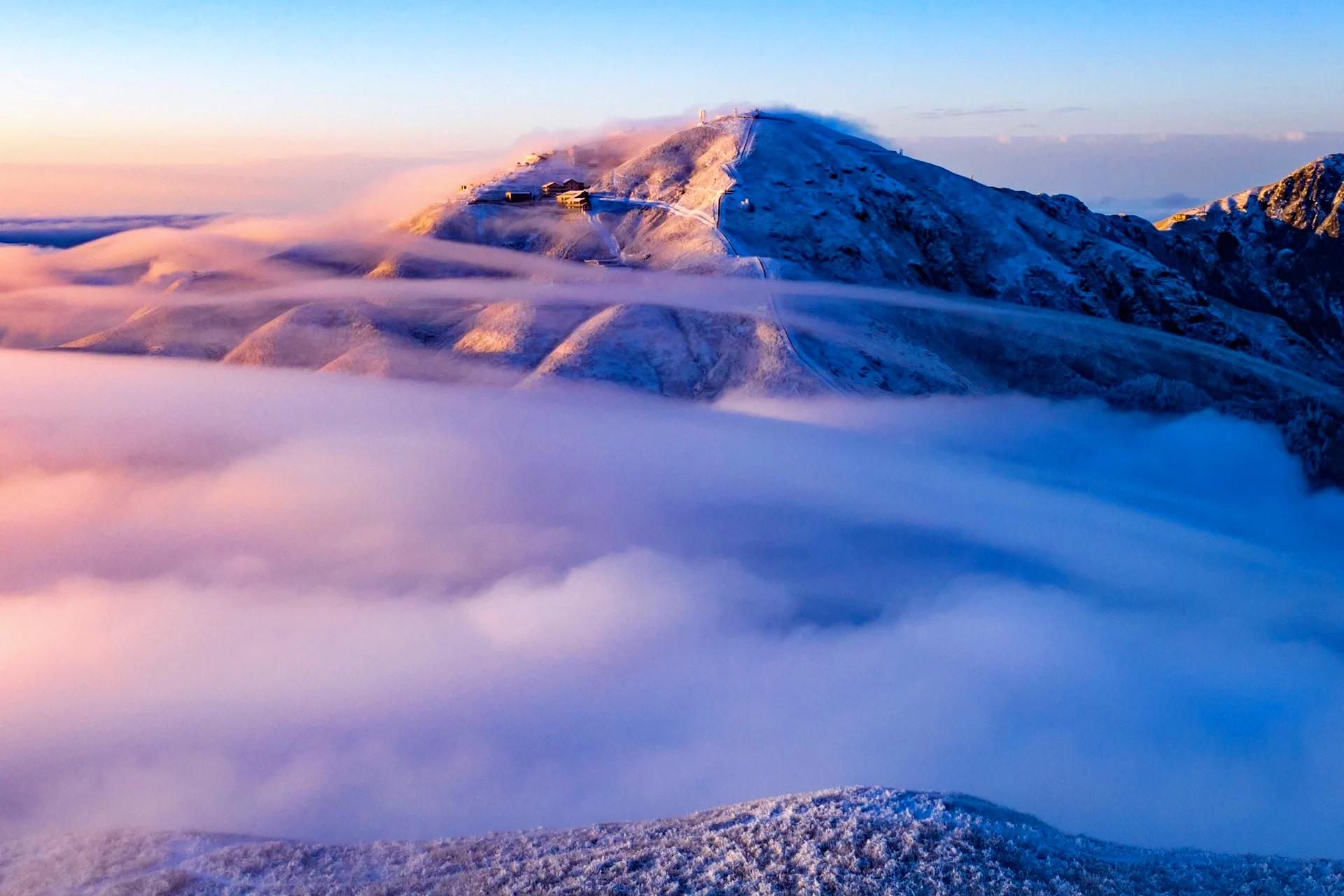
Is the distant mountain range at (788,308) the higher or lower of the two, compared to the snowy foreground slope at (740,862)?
higher

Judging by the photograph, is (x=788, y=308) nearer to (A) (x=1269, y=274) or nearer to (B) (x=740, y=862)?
(B) (x=740, y=862)

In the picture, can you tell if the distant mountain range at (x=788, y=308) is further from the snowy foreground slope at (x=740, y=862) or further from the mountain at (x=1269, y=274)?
the snowy foreground slope at (x=740, y=862)

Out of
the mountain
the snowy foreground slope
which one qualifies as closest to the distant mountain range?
the mountain

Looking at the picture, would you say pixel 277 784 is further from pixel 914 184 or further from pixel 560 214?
pixel 914 184

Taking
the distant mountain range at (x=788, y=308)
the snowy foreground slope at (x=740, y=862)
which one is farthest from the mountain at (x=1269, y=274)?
the snowy foreground slope at (x=740, y=862)

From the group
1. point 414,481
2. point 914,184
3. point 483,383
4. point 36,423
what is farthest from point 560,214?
point 36,423
